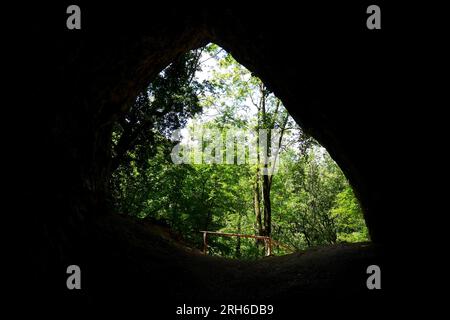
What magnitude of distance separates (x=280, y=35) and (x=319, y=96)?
1297 millimetres

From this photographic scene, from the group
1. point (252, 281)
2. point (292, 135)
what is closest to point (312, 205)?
point (292, 135)

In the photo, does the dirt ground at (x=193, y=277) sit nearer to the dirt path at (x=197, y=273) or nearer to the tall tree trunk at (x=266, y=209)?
the dirt path at (x=197, y=273)

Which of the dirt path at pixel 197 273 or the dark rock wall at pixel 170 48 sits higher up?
the dark rock wall at pixel 170 48

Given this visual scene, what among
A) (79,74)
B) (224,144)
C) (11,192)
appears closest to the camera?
(11,192)

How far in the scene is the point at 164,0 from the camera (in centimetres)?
521

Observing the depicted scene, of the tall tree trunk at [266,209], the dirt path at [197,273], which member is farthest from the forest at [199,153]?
the dirt path at [197,273]

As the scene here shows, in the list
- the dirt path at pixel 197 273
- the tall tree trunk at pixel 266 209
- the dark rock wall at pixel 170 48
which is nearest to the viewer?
the dark rock wall at pixel 170 48

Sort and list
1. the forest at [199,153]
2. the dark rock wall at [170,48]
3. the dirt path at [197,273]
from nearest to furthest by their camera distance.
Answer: the dark rock wall at [170,48] < the dirt path at [197,273] < the forest at [199,153]

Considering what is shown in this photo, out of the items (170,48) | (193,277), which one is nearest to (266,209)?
(193,277)

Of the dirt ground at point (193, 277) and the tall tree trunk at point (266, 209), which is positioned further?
the tall tree trunk at point (266, 209)

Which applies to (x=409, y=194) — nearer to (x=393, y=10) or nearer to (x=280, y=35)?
(x=393, y=10)

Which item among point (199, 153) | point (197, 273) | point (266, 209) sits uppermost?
point (199, 153)

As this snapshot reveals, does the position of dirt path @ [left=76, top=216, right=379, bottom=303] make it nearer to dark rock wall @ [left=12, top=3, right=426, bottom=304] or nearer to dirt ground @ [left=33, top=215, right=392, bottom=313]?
dirt ground @ [left=33, top=215, right=392, bottom=313]

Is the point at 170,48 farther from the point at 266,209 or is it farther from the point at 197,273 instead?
the point at 266,209
